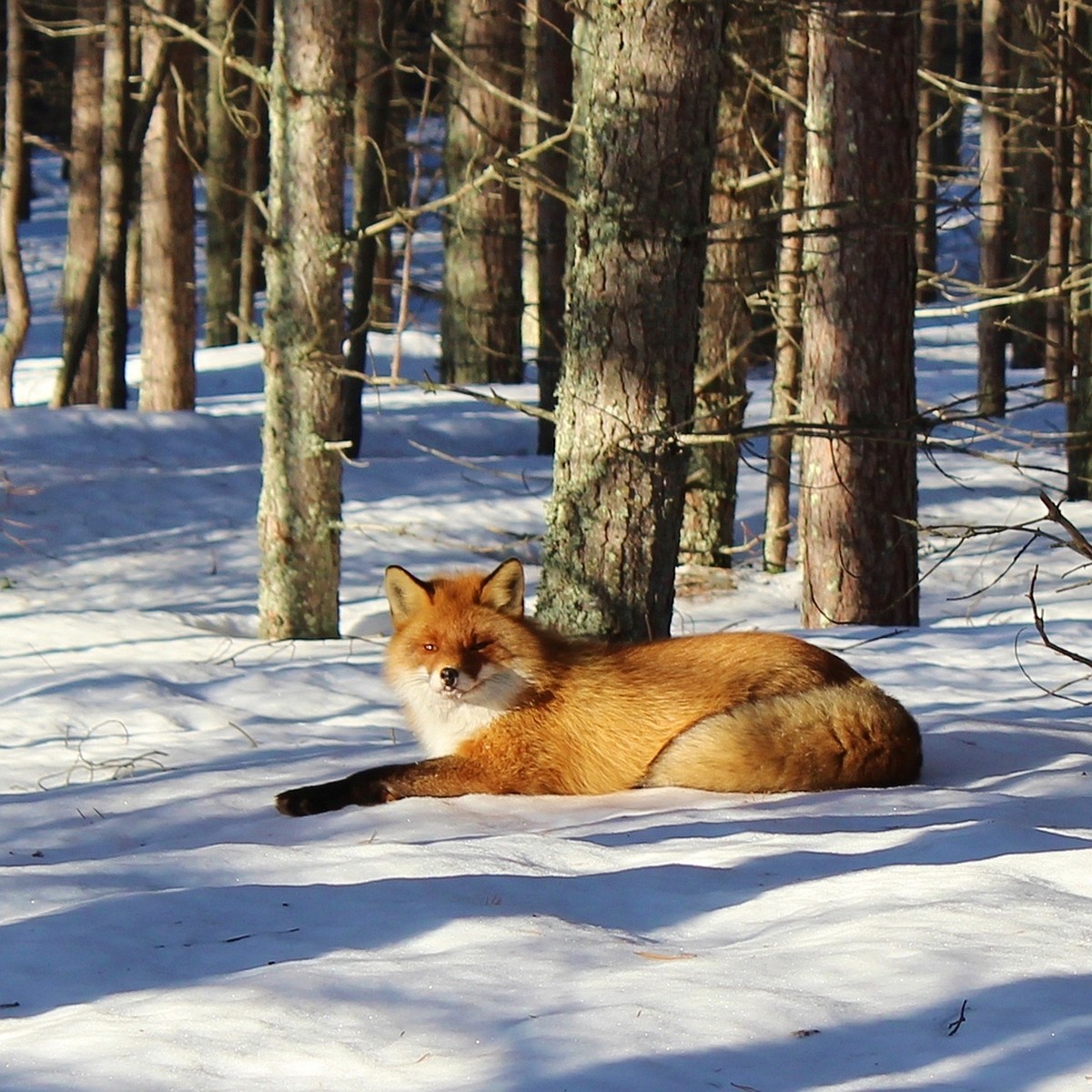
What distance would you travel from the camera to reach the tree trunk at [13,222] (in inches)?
764

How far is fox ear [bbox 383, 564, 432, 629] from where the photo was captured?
250 inches

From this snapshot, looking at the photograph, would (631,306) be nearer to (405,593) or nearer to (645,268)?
(645,268)

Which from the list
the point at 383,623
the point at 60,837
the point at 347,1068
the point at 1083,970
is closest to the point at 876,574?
the point at 383,623

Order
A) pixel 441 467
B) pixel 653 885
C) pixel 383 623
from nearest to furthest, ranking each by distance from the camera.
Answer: pixel 653 885 < pixel 383 623 < pixel 441 467

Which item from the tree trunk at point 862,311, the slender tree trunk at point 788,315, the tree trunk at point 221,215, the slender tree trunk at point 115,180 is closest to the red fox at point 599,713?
the tree trunk at point 862,311

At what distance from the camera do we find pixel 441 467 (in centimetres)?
1820

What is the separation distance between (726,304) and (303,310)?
4983 mm

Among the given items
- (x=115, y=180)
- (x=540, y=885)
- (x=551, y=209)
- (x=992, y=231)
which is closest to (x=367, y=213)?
(x=551, y=209)

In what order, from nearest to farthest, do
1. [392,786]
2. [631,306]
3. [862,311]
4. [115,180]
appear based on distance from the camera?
[392,786], [631,306], [862,311], [115,180]

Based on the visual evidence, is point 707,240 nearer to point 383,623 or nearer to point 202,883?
point 202,883

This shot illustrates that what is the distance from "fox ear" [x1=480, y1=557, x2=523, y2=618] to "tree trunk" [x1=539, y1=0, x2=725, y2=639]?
1.01m

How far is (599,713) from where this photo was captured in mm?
6152

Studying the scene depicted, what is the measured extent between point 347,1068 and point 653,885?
5.34ft

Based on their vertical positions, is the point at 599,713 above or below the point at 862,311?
below
